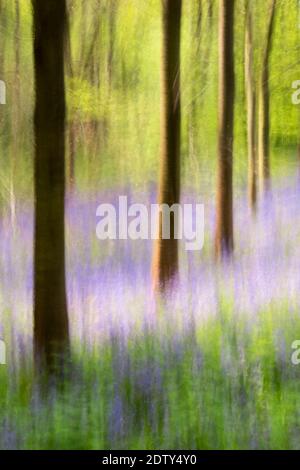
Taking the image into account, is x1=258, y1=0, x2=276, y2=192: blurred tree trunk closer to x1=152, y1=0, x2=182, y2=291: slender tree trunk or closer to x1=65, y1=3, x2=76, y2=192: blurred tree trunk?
x1=152, y1=0, x2=182, y2=291: slender tree trunk

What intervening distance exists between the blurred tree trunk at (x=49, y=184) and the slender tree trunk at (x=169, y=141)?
53 centimetres

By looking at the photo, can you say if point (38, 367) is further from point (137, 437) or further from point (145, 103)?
point (145, 103)

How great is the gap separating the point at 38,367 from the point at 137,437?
2.18 ft

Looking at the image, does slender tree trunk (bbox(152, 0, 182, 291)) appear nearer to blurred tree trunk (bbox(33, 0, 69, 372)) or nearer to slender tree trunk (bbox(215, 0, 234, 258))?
slender tree trunk (bbox(215, 0, 234, 258))

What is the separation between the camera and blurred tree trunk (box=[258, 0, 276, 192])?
11.8 ft

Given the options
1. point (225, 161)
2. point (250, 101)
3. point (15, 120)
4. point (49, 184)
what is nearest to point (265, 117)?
point (250, 101)

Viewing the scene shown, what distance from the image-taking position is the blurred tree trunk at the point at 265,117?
359 cm

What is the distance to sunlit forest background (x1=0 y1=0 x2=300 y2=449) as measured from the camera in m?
3.55

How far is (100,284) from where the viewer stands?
3.57 m

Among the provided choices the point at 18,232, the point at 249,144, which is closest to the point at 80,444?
the point at 18,232

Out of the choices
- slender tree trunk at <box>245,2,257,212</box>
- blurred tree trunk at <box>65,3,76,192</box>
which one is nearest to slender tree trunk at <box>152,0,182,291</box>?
slender tree trunk at <box>245,2,257,212</box>

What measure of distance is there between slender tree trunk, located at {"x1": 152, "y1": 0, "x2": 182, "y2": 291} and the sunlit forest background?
0.13 ft

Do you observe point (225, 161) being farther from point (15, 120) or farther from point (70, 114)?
point (15, 120)

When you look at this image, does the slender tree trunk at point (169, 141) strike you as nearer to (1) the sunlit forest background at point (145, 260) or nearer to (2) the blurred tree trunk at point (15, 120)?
(1) the sunlit forest background at point (145, 260)
